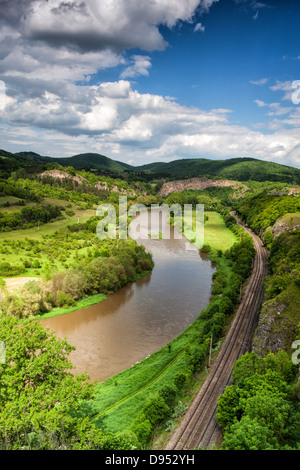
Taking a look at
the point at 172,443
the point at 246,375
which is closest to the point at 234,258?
the point at 246,375

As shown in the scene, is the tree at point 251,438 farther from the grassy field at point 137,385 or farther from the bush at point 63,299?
the bush at point 63,299

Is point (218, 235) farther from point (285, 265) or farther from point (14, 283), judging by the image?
point (14, 283)

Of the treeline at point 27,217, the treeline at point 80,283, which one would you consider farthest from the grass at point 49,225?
the treeline at point 80,283

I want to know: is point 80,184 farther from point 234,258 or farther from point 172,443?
point 172,443

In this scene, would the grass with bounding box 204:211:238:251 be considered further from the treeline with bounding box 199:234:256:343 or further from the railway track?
the railway track

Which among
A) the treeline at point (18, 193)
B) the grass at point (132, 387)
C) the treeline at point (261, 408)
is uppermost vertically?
the treeline at point (18, 193)

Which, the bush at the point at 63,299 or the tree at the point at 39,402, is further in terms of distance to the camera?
the bush at the point at 63,299

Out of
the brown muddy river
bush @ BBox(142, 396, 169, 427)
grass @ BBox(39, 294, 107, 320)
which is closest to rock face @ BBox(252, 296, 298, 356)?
bush @ BBox(142, 396, 169, 427)
